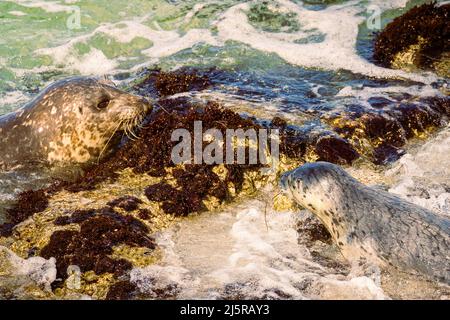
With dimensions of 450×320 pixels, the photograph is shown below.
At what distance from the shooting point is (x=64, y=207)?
5.44m

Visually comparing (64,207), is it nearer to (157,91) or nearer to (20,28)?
(157,91)

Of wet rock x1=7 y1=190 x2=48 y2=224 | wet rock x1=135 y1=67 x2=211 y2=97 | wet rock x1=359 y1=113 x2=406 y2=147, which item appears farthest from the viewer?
wet rock x1=135 y1=67 x2=211 y2=97

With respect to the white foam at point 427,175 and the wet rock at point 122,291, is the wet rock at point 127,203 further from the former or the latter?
the white foam at point 427,175

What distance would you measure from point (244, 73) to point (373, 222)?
4.81 meters

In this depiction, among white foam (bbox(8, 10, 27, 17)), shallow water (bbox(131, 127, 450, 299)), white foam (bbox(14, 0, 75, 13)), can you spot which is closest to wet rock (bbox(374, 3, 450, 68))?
shallow water (bbox(131, 127, 450, 299))

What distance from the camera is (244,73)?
9.21 m

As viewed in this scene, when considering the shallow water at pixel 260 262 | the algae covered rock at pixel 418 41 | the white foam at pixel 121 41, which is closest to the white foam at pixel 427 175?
the shallow water at pixel 260 262

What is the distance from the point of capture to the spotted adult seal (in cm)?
642

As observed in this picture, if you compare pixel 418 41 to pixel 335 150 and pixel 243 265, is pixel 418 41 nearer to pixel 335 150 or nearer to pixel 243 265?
pixel 335 150

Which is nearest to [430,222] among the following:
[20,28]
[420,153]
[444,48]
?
[420,153]

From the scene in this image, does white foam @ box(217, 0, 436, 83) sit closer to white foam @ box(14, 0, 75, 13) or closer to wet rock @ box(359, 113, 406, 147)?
wet rock @ box(359, 113, 406, 147)

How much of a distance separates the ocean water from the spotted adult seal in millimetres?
380

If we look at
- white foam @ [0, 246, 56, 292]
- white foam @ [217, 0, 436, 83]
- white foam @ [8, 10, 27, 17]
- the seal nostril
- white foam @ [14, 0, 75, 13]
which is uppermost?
the seal nostril
